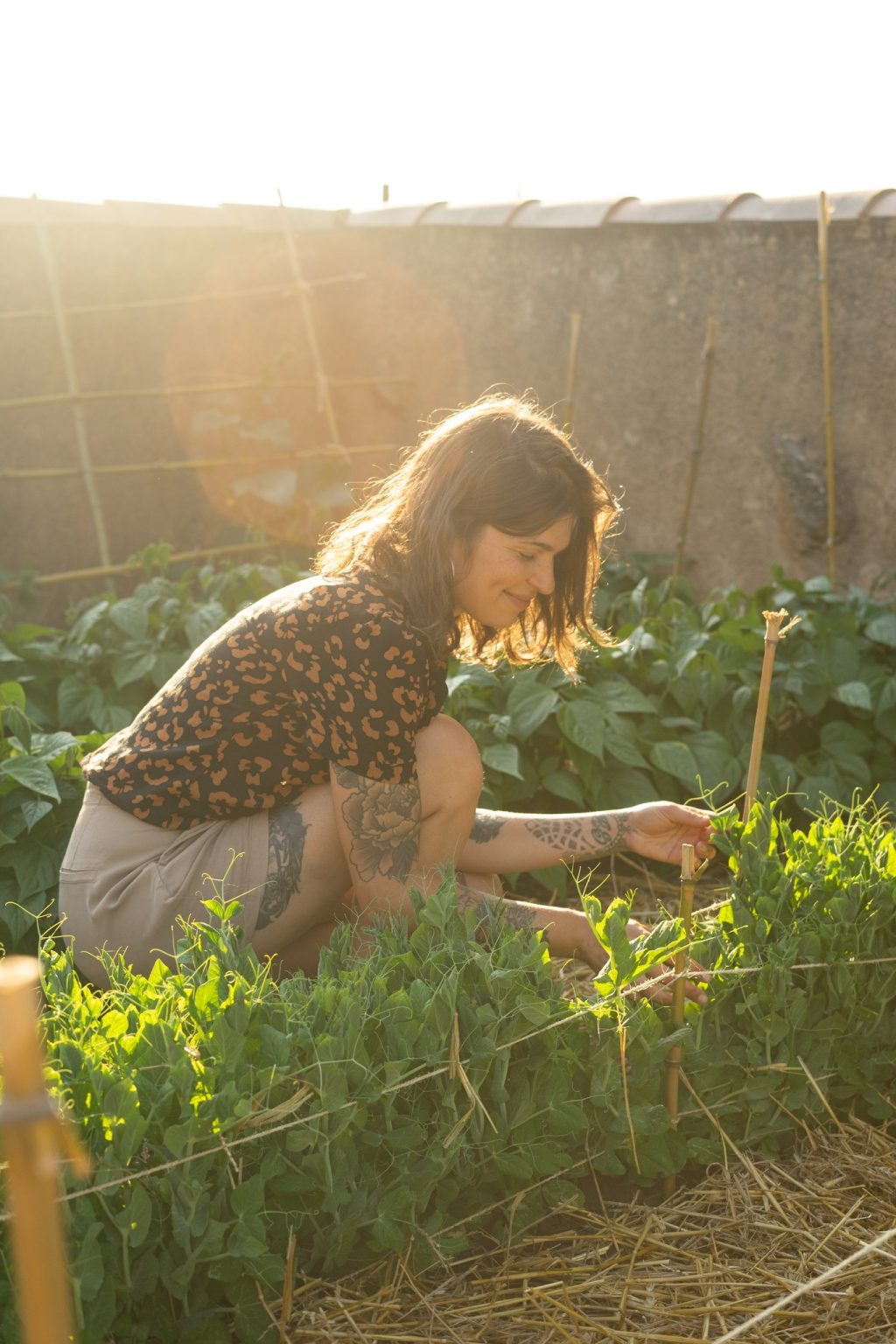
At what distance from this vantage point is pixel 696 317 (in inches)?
172

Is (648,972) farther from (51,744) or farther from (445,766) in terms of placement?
(51,744)

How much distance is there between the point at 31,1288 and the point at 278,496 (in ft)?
14.9

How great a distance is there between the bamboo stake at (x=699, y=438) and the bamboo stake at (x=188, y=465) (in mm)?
1401

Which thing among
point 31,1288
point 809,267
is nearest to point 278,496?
point 809,267

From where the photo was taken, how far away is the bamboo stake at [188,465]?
4504 millimetres

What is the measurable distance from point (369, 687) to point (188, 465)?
129 inches

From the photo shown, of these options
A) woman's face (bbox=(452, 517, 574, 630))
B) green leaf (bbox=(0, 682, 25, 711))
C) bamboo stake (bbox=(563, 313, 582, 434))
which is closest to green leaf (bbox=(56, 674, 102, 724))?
green leaf (bbox=(0, 682, 25, 711))

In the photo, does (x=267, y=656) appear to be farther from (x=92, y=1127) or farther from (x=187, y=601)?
(x=187, y=601)

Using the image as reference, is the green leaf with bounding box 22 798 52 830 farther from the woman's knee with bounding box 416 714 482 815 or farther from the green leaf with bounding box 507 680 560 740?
the green leaf with bounding box 507 680 560 740

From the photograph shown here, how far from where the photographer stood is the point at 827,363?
3988mm

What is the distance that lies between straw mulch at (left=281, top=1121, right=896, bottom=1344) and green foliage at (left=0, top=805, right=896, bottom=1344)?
0.04 metres

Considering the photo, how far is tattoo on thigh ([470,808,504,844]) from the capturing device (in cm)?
212

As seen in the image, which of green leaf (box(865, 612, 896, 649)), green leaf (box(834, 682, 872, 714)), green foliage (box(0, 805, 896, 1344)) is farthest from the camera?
green leaf (box(865, 612, 896, 649))

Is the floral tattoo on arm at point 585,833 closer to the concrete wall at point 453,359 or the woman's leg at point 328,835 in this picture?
the woman's leg at point 328,835
